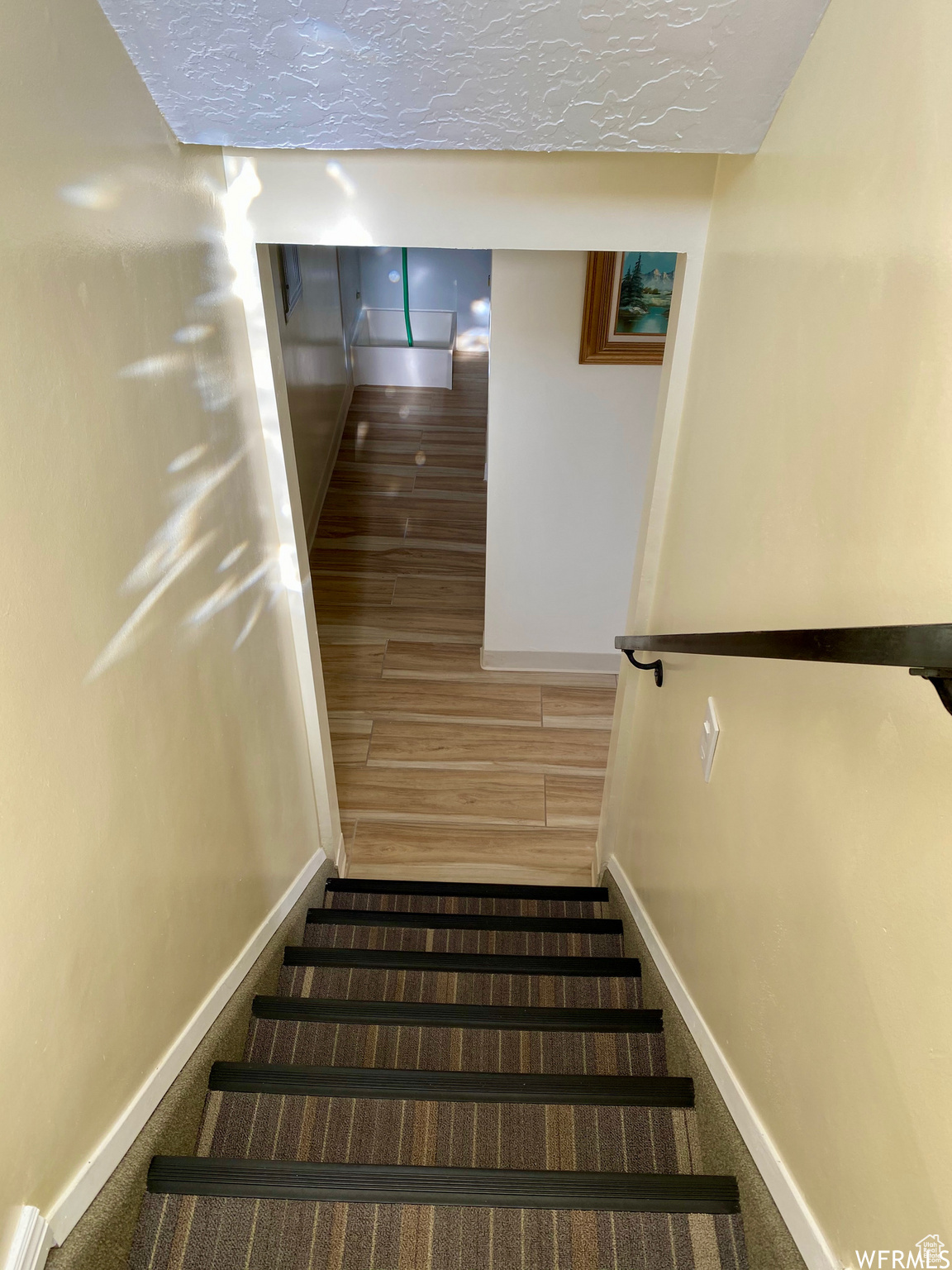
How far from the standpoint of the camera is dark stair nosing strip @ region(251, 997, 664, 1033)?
7.02 feet

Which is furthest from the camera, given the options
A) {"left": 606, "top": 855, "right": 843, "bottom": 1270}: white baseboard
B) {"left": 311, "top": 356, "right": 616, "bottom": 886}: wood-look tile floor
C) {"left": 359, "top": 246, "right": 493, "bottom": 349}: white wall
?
{"left": 359, "top": 246, "right": 493, "bottom": 349}: white wall

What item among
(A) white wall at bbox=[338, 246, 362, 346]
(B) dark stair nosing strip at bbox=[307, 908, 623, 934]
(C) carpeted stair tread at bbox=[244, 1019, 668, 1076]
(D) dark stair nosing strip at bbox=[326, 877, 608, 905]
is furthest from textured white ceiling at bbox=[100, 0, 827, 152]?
(A) white wall at bbox=[338, 246, 362, 346]

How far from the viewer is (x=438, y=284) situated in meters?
8.31

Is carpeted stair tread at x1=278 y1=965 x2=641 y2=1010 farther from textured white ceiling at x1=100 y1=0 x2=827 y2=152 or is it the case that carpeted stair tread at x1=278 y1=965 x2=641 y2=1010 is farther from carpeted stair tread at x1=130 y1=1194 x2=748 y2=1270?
textured white ceiling at x1=100 y1=0 x2=827 y2=152

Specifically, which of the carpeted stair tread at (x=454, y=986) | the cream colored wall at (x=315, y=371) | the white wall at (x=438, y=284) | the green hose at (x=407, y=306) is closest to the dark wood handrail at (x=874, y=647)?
the carpeted stair tread at (x=454, y=986)

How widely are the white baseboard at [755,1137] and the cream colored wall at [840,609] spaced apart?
0.03m

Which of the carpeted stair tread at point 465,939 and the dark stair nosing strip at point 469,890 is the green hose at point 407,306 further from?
the carpeted stair tread at point 465,939

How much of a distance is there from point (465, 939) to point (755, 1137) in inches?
53.3

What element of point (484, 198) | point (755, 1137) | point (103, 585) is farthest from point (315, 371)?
point (755, 1137)

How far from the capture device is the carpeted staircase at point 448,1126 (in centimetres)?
141

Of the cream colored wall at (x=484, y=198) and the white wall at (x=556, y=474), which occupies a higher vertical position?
the cream colored wall at (x=484, y=198)

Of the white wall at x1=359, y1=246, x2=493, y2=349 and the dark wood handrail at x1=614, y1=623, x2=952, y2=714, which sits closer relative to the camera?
the dark wood handrail at x1=614, y1=623, x2=952, y2=714

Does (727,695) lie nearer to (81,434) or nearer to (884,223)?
(884,223)

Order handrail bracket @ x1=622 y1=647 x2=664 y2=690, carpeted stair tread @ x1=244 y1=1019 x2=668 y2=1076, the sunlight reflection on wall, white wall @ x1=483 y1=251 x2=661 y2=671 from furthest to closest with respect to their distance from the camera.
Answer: white wall @ x1=483 y1=251 x2=661 y2=671 → handrail bracket @ x1=622 y1=647 x2=664 y2=690 → carpeted stair tread @ x1=244 y1=1019 x2=668 y2=1076 → the sunlight reflection on wall
